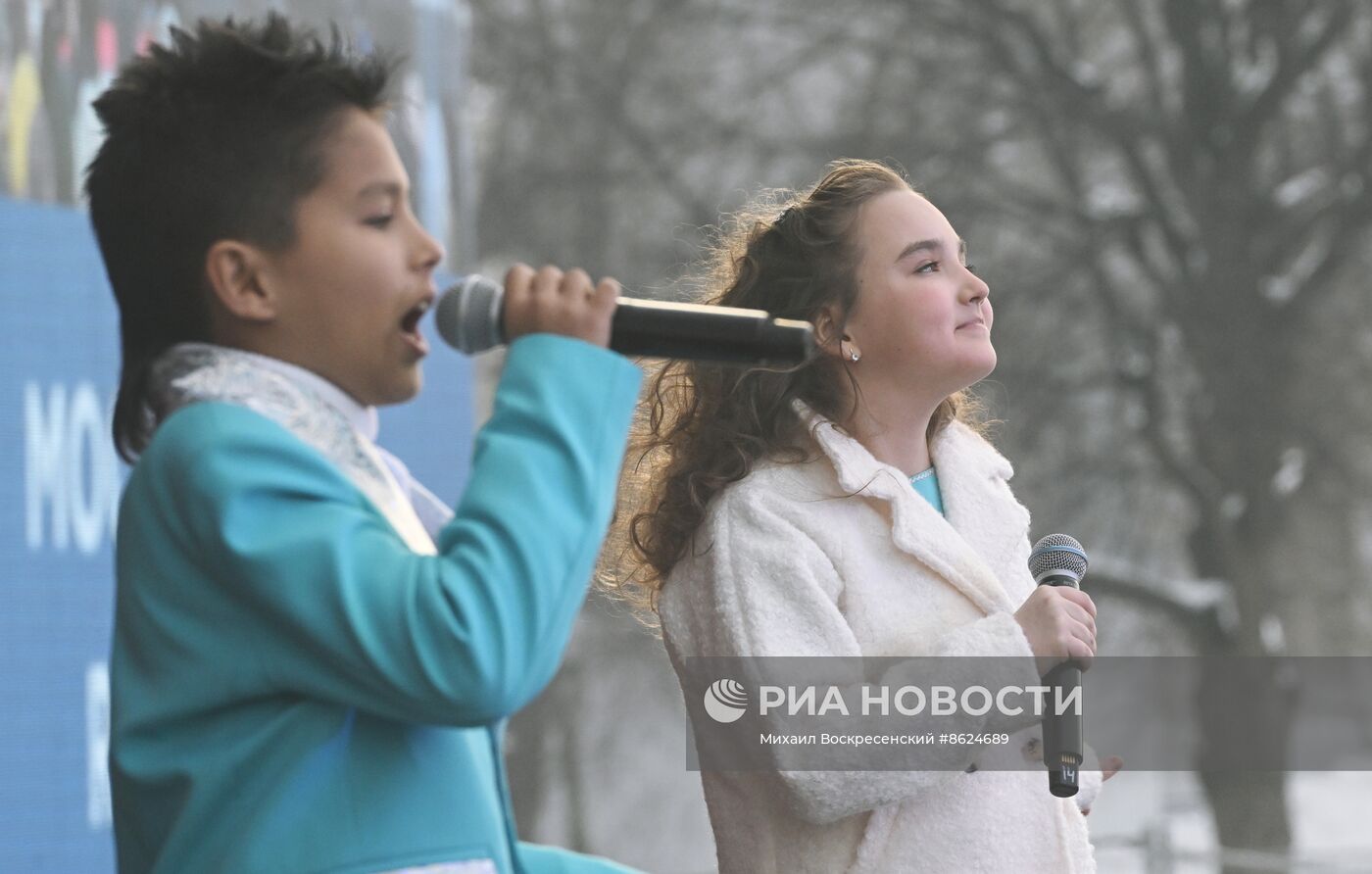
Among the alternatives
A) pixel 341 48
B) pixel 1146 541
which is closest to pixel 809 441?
pixel 341 48

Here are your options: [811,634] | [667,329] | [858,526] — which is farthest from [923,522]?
[667,329]

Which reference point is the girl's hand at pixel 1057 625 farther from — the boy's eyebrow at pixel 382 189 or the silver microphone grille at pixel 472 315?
the boy's eyebrow at pixel 382 189

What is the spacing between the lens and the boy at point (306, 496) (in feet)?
3.79

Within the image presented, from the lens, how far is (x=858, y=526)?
5.88ft

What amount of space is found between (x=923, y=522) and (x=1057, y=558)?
0.49 ft

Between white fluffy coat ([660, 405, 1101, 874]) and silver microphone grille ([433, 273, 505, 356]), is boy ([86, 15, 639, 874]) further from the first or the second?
white fluffy coat ([660, 405, 1101, 874])

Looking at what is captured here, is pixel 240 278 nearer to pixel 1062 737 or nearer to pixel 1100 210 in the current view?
pixel 1062 737

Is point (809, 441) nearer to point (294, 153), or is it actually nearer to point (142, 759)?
point (294, 153)

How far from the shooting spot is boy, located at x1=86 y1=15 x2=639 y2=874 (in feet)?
3.79

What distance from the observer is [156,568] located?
3.96 feet

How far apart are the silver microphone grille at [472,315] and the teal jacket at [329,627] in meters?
A: 0.08

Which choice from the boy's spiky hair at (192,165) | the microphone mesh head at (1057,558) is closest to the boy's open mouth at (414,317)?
the boy's spiky hair at (192,165)

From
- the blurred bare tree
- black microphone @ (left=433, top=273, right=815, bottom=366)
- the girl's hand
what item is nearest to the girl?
the girl's hand

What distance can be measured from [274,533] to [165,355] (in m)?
0.21
